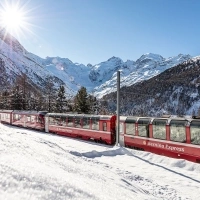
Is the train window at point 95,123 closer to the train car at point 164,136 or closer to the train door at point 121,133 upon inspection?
the train door at point 121,133

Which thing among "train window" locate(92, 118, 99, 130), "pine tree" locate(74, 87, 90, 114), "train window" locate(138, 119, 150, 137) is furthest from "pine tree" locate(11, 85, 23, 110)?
"train window" locate(138, 119, 150, 137)

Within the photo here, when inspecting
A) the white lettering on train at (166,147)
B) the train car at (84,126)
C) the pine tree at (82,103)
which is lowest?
the white lettering on train at (166,147)

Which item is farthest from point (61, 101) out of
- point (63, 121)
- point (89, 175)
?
Result: point (89, 175)

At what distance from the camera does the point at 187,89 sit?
617ft

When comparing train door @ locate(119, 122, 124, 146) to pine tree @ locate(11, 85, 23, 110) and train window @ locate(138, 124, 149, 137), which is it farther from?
pine tree @ locate(11, 85, 23, 110)

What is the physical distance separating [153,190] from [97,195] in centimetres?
497

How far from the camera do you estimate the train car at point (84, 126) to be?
2553 cm

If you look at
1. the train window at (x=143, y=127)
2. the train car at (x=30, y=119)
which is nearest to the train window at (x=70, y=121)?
the train car at (x=30, y=119)

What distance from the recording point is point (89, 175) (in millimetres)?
9570

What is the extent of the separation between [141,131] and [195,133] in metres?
5.46

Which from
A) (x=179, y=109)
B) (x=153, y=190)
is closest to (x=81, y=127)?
(x=153, y=190)

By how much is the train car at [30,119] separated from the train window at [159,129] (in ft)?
68.6

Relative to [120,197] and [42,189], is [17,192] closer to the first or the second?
[42,189]

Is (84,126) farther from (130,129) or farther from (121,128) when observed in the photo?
(130,129)
